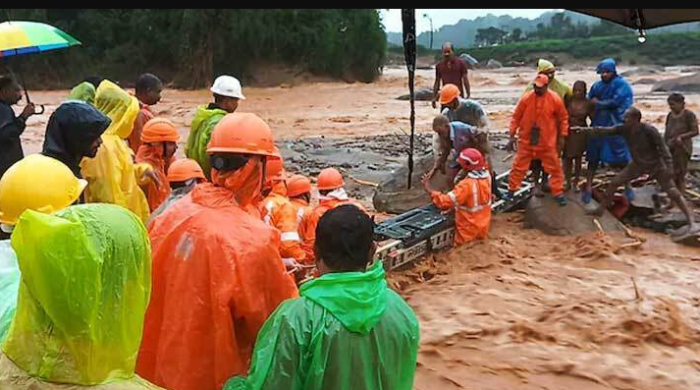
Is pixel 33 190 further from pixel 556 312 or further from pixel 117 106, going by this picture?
pixel 556 312

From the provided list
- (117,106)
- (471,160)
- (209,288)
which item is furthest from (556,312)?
(209,288)

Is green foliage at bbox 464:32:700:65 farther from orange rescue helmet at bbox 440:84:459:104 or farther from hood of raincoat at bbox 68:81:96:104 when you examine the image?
hood of raincoat at bbox 68:81:96:104

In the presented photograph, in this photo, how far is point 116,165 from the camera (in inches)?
183

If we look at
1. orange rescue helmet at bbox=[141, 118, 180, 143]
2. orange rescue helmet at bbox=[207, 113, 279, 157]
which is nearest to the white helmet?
orange rescue helmet at bbox=[141, 118, 180, 143]

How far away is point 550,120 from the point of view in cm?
830

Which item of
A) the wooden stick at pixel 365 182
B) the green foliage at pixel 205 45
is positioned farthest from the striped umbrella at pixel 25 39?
the green foliage at pixel 205 45

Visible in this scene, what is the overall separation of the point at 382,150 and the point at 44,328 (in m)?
13.2

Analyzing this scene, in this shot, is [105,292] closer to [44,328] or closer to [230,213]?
[44,328]

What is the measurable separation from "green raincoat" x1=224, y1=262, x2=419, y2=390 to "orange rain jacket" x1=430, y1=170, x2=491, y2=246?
5.02m

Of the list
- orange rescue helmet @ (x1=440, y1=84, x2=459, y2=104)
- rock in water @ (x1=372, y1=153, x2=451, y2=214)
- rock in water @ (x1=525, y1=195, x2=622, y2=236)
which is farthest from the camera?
rock in water @ (x1=372, y1=153, x2=451, y2=214)

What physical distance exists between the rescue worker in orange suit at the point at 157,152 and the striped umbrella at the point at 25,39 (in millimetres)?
1480

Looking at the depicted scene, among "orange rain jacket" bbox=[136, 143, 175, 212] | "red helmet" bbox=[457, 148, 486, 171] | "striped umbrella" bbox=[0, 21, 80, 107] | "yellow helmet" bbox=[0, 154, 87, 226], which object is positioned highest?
"striped umbrella" bbox=[0, 21, 80, 107]

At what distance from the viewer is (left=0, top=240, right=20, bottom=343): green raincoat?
6.96 ft

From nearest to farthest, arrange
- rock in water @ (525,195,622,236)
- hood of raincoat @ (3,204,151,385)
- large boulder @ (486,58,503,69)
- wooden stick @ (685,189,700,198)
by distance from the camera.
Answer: hood of raincoat @ (3,204,151,385)
rock in water @ (525,195,622,236)
wooden stick @ (685,189,700,198)
large boulder @ (486,58,503,69)
